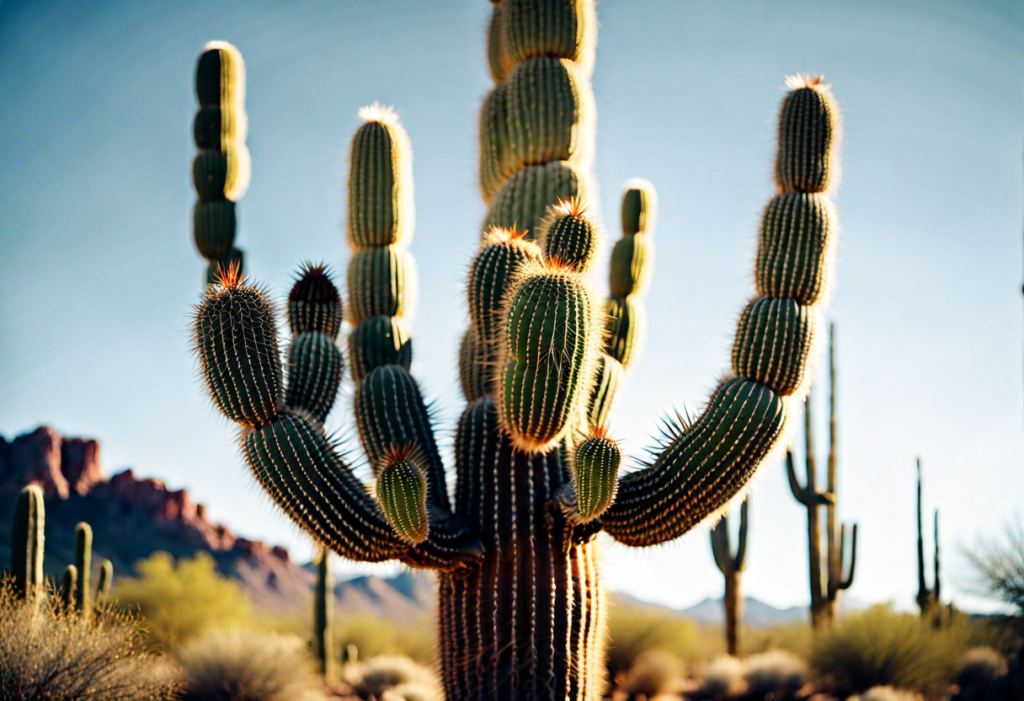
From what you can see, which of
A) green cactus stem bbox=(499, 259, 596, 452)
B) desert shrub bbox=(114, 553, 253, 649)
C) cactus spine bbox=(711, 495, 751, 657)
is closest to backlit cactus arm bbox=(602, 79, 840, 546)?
green cactus stem bbox=(499, 259, 596, 452)

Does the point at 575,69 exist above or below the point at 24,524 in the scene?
above

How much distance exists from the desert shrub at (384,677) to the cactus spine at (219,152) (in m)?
6.57

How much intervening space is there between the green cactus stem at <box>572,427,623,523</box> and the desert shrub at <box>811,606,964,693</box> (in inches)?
394

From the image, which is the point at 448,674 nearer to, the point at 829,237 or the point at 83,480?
the point at 829,237

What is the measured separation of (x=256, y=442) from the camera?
5.52 metres

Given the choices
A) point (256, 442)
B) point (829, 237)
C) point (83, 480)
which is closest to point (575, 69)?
point (829, 237)

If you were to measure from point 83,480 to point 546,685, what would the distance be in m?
29.7

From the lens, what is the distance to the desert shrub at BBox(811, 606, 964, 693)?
1296 cm

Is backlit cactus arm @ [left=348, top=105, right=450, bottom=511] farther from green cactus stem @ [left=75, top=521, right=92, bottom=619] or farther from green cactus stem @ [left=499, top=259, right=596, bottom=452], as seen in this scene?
green cactus stem @ [left=75, top=521, right=92, bottom=619]

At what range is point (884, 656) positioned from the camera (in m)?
13.0

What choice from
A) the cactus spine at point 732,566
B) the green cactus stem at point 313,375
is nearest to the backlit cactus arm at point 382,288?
the green cactus stem at point 313,375

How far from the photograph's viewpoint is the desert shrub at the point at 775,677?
13070 millimetres

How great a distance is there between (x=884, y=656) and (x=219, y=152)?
11680 millimetres

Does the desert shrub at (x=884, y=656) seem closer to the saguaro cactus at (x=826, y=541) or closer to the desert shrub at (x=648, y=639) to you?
the saguaro cactus at (x=826, y=541)
